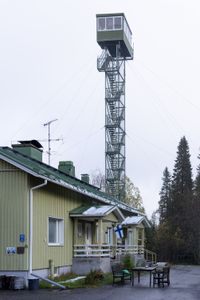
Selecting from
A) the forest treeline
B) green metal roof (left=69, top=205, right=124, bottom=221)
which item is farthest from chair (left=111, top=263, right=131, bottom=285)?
the forest treeline

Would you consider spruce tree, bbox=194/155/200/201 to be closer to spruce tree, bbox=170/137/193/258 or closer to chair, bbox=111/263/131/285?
spruce tree, bbox=170/137/193/258

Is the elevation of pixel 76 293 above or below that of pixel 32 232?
below

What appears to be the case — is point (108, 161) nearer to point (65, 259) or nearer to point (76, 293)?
point (65, 259)

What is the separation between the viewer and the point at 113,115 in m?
55.0

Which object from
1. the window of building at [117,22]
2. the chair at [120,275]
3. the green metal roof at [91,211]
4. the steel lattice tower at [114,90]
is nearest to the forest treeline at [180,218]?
the steel lattice tower at [114,90]

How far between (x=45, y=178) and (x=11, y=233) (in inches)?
96.3

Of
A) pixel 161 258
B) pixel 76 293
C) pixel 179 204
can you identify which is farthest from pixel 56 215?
pixel 179 204

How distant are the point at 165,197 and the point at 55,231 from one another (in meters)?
61.3

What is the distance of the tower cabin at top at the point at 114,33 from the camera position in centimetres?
5712

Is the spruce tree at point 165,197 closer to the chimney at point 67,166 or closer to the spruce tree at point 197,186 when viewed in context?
the spruce tree at point 197,186

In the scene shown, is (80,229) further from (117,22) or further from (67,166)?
(117,22)

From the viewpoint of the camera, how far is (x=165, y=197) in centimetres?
8594

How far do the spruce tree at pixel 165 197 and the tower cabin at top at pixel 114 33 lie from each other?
25917 millimetres

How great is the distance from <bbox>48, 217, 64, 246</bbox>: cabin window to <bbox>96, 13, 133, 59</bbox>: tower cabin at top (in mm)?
33795
